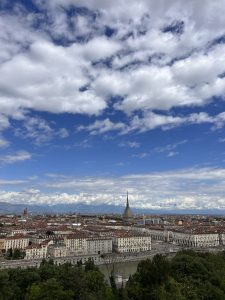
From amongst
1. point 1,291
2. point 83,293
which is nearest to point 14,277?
point 1,291

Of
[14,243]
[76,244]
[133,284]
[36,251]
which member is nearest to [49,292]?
[133,284]

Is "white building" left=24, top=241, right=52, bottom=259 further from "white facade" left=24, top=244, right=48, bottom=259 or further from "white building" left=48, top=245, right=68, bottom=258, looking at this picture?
"white building" left=48, top=245, right=68, bottom=258

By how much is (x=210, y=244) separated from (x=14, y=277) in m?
51.4

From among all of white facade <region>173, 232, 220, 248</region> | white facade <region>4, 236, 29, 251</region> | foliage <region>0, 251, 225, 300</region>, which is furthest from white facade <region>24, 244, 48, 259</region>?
white facade <region>173, 232, 220, 248</region>

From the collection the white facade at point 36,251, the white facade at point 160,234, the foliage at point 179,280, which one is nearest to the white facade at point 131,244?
the white facade at point 36,251

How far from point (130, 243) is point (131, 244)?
203 millimetres

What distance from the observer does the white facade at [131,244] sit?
194ft

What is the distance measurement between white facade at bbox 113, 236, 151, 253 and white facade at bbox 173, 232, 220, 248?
32.9 ft

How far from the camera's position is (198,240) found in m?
69.0

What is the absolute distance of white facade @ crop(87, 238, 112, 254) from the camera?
55.7m

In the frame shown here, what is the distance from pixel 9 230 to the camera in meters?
70.4

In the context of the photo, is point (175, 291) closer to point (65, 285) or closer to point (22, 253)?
point (65, 285)

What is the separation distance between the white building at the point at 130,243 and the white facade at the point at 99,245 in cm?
139

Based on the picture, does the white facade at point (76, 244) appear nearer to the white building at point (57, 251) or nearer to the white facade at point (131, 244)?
A: the white building at point (57, 251)
